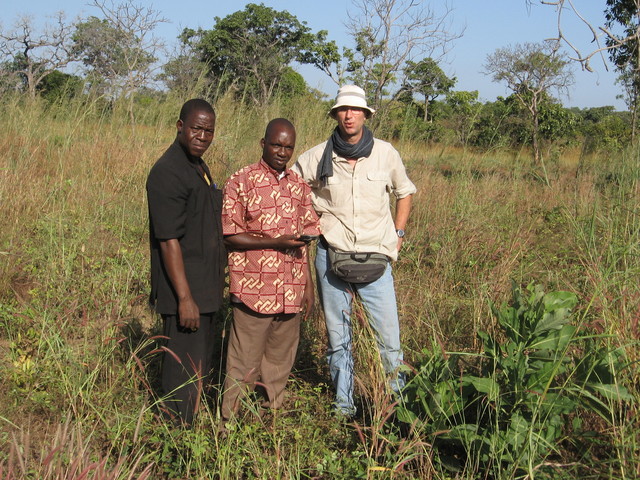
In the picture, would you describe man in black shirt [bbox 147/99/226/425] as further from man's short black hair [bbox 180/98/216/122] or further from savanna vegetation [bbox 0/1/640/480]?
savanna vegetation [bbox 0/1/640/480]

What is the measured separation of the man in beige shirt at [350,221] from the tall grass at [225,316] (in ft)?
0.40

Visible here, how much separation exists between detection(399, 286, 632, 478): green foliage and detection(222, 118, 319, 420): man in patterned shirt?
78 cm

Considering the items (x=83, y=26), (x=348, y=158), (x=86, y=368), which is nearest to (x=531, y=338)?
(x=348, y=158)

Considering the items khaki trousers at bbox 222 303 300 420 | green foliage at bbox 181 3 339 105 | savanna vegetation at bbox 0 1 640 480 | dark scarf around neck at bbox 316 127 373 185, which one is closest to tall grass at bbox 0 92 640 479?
savanna vegetation at bbox 0 1 640 480

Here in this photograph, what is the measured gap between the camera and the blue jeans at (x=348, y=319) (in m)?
2.74

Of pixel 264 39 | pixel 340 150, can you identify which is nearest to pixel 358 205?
pixel 340 150

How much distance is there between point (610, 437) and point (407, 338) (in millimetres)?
1293

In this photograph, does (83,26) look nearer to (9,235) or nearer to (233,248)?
(9,235)

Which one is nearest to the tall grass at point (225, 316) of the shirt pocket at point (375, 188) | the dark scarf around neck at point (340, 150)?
the shirt pocket at point (375, 188)

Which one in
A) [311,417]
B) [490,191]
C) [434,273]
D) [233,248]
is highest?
[490,191]

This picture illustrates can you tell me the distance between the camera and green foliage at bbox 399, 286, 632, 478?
198 centimetres

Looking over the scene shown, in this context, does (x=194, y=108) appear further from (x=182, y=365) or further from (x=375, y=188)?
(x=182, y=365)

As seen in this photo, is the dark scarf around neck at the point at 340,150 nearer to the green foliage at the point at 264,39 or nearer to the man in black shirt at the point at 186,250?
the man in black shirt at the point at 186,250

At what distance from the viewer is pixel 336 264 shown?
8.85 ft
